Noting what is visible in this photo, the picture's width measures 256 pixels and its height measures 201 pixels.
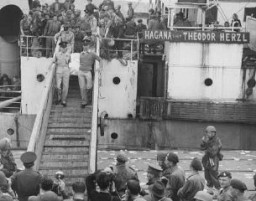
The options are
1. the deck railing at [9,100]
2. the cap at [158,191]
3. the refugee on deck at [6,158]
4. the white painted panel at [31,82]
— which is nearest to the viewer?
the cap at [158,191]

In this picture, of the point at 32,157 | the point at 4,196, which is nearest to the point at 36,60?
the point at 32,157

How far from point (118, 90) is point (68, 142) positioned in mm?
6462

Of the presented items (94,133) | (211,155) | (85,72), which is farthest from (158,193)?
(85,72)

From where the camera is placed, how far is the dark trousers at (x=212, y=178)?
A: 10500 mm

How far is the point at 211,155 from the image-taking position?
1040 centimetres

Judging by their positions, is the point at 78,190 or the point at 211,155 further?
the point at 211,155

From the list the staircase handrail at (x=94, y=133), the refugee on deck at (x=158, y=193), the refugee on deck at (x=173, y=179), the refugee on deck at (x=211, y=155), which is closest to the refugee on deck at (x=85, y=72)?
the staircase handrail at (x=94, y=133)

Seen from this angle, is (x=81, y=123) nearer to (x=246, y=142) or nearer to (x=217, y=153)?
(x=217, y=153)

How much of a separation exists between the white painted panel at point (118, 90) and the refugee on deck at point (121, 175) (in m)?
9.01

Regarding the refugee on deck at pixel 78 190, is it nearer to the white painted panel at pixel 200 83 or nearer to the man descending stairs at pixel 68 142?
the man descending stairs at pixel 68 142

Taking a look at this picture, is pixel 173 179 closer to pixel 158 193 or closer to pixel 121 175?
pixel 121 175

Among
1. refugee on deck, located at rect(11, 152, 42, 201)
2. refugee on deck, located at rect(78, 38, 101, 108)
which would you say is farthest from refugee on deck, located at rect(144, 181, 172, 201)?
refugee on deck, located at rect(78, 38, 101, 108)

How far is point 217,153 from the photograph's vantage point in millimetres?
10375

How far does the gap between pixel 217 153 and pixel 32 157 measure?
4.33 meters
